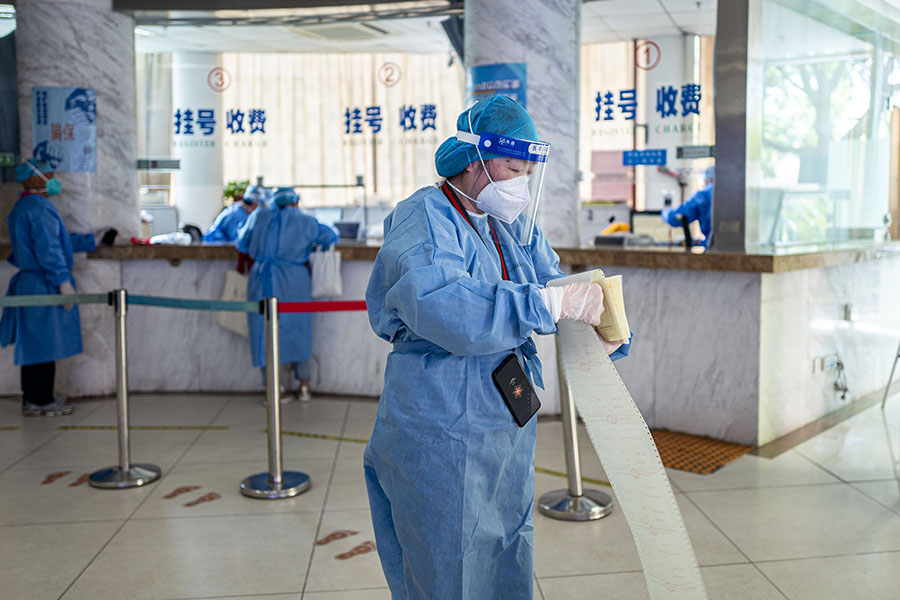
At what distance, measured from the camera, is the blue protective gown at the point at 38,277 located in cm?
481

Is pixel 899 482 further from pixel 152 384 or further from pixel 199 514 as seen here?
pixel 152 384

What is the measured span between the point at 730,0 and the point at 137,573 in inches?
149

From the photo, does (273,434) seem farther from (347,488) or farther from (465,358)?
(465,358)

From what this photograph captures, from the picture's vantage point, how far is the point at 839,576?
2.68 meters

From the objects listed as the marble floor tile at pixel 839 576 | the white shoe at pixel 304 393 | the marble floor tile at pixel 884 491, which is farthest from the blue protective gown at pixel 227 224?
the marble floor tile at pixel 839 576

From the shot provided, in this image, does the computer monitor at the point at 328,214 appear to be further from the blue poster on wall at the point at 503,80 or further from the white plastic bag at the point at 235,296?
the blue poster on wall at the point at 503,80

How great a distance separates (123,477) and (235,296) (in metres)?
1.91

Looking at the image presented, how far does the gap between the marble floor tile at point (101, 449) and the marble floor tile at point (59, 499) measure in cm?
14

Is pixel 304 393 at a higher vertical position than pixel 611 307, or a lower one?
lower

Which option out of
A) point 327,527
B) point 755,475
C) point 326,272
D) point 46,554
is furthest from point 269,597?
point 326,272

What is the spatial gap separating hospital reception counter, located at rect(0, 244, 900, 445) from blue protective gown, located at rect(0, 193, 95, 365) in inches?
15.0

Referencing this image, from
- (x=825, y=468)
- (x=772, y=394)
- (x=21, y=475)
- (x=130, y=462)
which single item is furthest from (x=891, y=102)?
(x=21, y=475)

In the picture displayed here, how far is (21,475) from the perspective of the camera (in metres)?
3.85

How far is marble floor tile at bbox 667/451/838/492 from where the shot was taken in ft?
11.7
